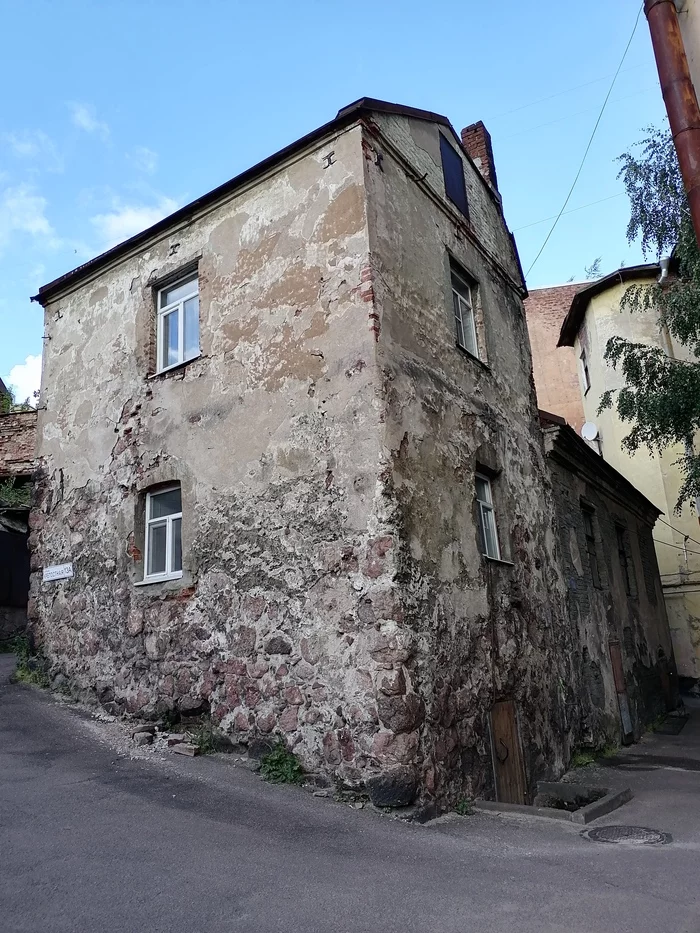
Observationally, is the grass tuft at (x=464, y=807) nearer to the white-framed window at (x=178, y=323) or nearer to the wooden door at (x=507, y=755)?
the wooden door at (x=507, y=755)

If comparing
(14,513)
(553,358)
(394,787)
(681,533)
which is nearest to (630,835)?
(394,787)

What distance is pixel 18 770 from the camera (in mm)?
7121

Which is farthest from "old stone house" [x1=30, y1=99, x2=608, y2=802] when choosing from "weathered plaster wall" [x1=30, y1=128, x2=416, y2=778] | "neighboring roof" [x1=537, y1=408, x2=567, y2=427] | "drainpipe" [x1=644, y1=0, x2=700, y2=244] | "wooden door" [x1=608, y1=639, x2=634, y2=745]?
"drainpipe" [x1=644, y1=0, x2=700, y2=244]

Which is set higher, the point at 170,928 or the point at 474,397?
the point at 474,397

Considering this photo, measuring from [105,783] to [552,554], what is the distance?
22.7ft

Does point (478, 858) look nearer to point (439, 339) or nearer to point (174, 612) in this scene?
point (174, 612)

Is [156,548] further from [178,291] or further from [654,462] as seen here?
[654,462]

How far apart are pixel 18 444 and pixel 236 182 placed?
6.54 m

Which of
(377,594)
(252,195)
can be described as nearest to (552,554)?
(377,594)

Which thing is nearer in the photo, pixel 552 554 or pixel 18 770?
pixel 18 770

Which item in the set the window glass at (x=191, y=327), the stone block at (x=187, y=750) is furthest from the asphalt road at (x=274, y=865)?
the window glass at (x=191, y=327)

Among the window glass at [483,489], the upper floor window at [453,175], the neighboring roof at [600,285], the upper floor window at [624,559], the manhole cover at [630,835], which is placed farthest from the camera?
the neighboring roof at [600,285]

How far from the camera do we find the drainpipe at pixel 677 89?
593 cm

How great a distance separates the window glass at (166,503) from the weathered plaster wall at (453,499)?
3.30m
